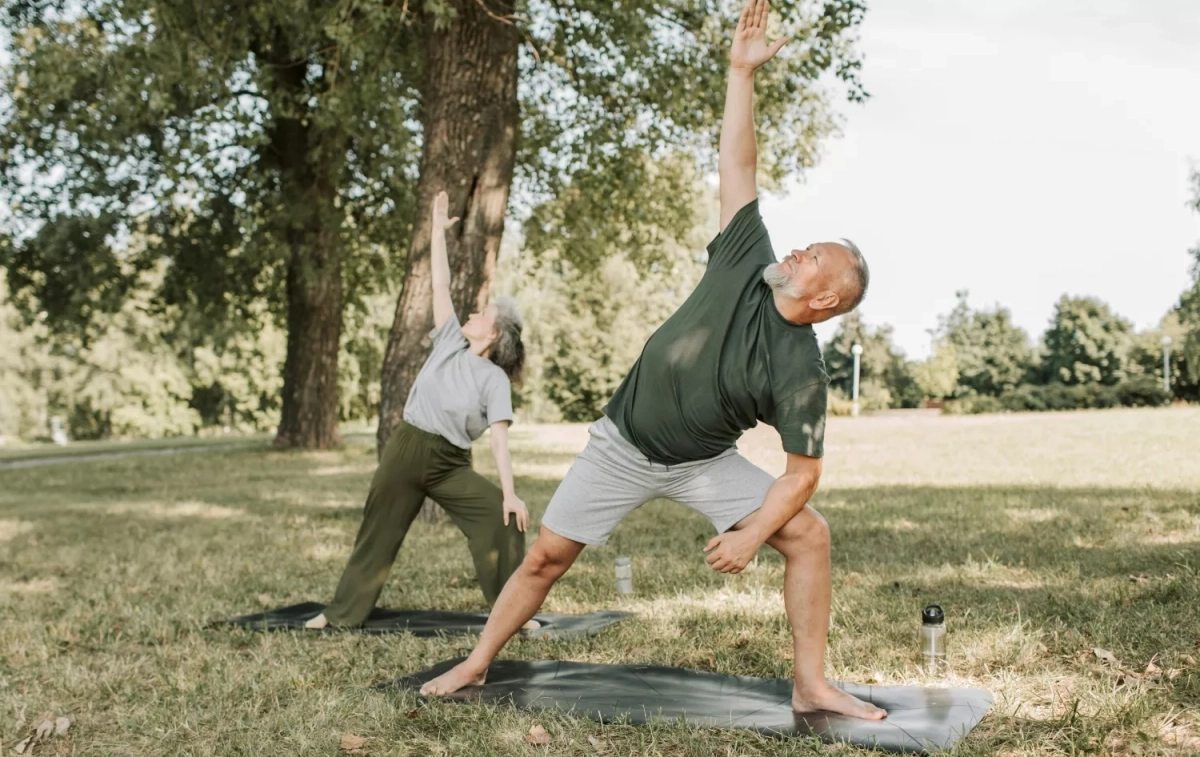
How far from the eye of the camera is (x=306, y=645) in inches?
220

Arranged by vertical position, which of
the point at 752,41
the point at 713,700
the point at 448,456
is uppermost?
the point at 752,41

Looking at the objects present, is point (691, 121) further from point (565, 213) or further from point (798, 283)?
point (798, 283)

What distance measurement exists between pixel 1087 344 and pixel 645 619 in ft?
255

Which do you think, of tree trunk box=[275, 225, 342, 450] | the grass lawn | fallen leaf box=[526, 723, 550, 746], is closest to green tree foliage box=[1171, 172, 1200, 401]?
the grass lawn

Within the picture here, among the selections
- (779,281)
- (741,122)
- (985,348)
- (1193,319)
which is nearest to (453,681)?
(779,281)

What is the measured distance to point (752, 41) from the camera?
13.7ft

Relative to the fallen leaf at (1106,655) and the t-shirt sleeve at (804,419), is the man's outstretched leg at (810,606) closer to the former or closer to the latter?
the t-shirt sleeve at (804,419)

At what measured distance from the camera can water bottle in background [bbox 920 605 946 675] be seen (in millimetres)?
4617

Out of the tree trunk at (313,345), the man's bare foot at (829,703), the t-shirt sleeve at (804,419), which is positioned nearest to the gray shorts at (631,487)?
the t-shirt sleeve at (804,419)

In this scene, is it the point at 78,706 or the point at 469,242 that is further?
the point at 469,242

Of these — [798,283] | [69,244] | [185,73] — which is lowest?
[798,283]

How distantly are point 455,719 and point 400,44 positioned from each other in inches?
452

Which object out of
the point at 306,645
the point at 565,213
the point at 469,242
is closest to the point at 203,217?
the point at 565,213

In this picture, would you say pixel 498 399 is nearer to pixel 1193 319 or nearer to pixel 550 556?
pixel 550 556
